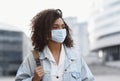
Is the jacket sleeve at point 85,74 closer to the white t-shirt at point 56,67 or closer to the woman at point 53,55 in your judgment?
the woman at point 53,55

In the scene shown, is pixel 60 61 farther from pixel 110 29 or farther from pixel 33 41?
pixel 110 29

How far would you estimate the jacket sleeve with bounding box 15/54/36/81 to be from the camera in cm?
348

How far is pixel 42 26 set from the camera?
11.8 feet

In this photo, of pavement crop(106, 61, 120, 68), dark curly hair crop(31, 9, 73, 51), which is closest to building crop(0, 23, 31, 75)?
pavement crop(106, 61, 120, 68)

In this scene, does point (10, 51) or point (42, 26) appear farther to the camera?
point (10, 51)

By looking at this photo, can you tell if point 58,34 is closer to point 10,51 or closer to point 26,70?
point 26,70

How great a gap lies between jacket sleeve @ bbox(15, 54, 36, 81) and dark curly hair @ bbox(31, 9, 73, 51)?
13 centimetres

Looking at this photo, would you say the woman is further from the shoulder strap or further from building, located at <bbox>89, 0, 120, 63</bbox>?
building, located at <bbox>89, 0, 120, 63</bbox>

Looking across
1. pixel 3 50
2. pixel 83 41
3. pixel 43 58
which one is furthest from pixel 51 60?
pixel 83 41

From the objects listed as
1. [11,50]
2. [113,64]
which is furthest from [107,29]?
[11,50]

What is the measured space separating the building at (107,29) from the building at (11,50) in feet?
63.5

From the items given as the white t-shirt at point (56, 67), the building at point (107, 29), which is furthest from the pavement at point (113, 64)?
the white t-shirt at point (56, 67)

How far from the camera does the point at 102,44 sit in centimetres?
7962

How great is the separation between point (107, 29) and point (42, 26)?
7491 cm
